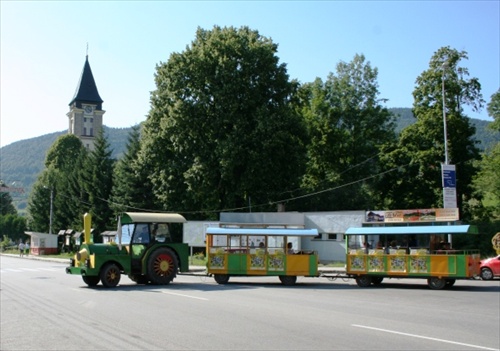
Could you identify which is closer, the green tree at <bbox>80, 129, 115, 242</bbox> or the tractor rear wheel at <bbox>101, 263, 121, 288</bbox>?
the tractor rear wheel at <bbox>101, 263, 121, 288</bbox>

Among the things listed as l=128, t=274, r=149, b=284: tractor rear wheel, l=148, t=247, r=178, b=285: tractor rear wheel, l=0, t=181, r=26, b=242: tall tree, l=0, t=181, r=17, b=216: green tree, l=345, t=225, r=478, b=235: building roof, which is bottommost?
l=128, t=274, r=149, b=284: tractor rear wheel

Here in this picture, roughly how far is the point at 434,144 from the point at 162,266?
110 ft

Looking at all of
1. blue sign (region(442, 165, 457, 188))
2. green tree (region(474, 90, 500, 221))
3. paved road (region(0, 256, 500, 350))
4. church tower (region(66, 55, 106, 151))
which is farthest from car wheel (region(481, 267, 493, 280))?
church tower (region(66, 55, 106, 151))

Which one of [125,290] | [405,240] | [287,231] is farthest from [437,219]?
[125,290]

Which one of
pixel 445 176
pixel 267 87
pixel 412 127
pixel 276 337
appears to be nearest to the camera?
pixel 276 337

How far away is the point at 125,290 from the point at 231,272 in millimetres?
5280

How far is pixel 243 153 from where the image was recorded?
40969mm

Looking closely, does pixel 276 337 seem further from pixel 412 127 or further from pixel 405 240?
pixel 412 127

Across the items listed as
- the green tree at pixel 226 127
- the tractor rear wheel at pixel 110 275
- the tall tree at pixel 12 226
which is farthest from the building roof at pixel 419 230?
the tall tree at pixel 12 226

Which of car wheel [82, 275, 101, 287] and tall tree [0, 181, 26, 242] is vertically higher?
tall tree [0, 181, 26, 242]

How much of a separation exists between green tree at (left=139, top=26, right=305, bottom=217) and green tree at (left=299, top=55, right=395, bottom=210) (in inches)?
392

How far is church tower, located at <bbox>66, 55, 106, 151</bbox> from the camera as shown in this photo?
12088 cm

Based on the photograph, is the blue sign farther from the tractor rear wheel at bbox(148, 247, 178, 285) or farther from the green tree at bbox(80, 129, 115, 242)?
the green tree at bbox(80, 129, 115, 242)

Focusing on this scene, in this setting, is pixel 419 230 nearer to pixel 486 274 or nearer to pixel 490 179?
pixel 486 274
